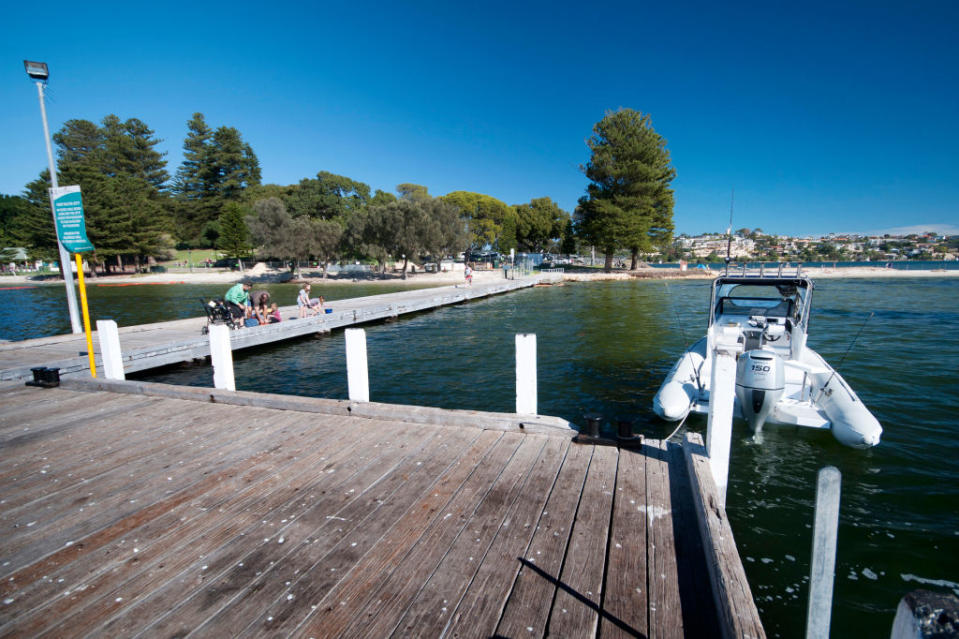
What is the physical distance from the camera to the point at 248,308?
13922mm

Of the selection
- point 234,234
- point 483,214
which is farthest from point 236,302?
point 483,214

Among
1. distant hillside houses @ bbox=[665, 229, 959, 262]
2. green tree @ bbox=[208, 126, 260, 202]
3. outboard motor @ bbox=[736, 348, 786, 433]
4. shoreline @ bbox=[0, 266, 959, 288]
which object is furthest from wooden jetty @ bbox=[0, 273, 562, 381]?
distant hillside houses @ bbox=[665, 229, 959, 262]

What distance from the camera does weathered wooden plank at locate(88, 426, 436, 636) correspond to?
222 centimetres

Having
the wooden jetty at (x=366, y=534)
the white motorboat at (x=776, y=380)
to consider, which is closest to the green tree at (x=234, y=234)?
the wooden jetty at (x=366, y=534)

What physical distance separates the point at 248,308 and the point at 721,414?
13.8m

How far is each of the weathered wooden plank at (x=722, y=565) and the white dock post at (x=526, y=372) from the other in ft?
5.43

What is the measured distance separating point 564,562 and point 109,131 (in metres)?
97.5

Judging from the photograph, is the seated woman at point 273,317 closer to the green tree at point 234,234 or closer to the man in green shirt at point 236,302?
the man in green shirt at point 236,302

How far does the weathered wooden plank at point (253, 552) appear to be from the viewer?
2217mm

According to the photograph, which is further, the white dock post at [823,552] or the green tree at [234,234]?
the green tree at [234,234]

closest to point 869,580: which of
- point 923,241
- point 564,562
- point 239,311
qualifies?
point 564,562

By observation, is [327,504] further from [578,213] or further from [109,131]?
[109,131]

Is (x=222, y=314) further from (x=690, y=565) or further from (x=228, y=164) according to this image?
(x=228, y=164)

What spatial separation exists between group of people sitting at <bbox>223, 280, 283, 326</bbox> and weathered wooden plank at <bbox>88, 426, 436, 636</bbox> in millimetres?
11074
